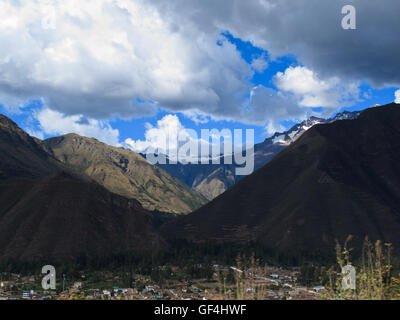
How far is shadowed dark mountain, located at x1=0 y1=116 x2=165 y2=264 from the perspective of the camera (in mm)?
100894

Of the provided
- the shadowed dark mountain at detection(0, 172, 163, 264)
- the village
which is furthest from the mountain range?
the village

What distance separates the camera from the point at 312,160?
509 ft

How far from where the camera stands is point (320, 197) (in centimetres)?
13100

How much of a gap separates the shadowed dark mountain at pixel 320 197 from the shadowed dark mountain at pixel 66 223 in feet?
85.2

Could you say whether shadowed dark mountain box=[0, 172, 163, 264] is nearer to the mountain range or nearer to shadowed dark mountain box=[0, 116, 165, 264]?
shadowed dark mountain box=[0, 116, 165, 264]

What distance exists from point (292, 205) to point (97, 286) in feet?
240

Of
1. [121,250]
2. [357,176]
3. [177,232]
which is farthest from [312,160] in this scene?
[121,250]

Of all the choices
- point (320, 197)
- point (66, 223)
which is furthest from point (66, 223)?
point (320, 197)

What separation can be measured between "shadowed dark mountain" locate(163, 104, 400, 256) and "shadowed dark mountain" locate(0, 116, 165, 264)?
2597cm

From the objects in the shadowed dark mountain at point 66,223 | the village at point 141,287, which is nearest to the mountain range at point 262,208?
the shadowed dark mountain at point 66,223

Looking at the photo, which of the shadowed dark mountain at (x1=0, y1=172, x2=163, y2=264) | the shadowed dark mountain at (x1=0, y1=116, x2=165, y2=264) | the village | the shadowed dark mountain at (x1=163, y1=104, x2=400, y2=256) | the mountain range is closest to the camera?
the village

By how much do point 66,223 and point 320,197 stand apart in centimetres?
7639

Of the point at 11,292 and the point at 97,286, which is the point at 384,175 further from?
the point at 11,292
